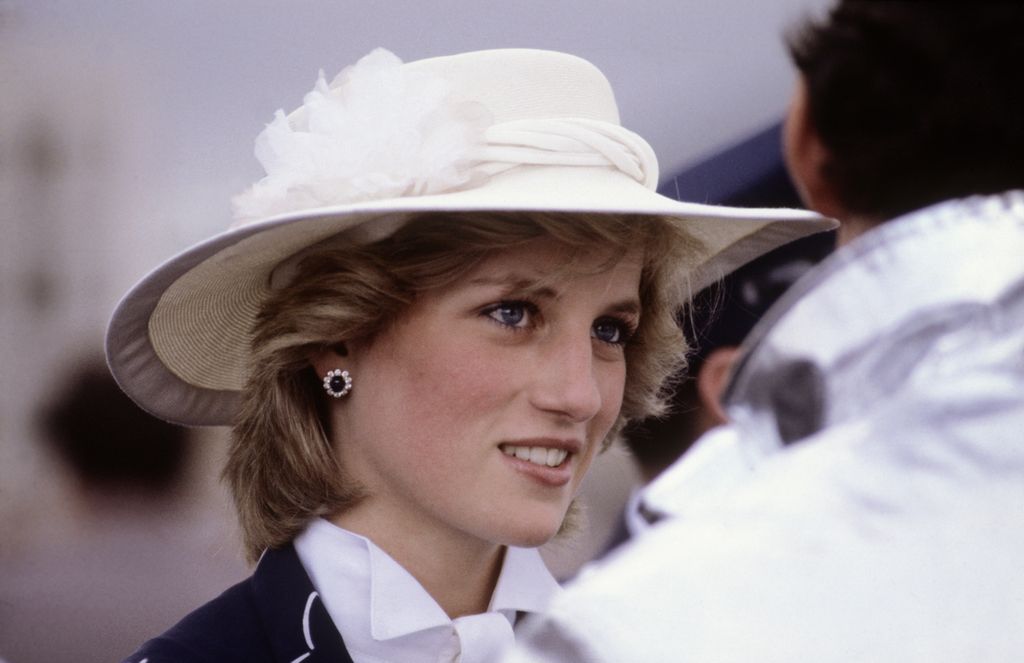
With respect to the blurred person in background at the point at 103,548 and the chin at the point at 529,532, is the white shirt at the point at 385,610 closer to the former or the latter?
the chin at the point at 529,532

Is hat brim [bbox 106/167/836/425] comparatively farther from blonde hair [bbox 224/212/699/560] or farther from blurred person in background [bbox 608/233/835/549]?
blurred person in background [bbox 608/233/835/549]

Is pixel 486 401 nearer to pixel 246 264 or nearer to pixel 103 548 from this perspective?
pixel 246 264

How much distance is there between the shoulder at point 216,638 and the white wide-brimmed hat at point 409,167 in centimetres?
43

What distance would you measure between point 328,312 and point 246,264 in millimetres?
166

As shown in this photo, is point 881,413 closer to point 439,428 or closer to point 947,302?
point 947,302

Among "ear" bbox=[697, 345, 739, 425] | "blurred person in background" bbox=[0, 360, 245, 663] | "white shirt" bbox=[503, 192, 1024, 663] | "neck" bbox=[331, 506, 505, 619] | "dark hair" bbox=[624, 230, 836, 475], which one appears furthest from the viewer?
"blurred person in background" bbox=[0, 360, 245, 663]

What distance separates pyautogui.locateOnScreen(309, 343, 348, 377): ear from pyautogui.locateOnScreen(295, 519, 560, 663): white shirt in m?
0.22

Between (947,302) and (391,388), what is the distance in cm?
100

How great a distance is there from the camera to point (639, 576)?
2.29 feet

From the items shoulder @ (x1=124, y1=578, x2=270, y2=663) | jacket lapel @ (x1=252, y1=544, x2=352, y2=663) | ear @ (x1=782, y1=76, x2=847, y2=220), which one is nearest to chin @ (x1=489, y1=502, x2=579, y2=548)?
jacket lapel @ (x1=252, y1=544, x2=352, y2=663)

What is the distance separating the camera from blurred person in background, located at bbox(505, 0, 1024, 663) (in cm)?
67

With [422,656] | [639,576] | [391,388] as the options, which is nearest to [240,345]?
[391,388]

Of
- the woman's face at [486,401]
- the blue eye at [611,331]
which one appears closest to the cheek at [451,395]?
the woman's face at [486,401]

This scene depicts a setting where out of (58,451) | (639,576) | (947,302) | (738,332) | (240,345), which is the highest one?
(947,302)
